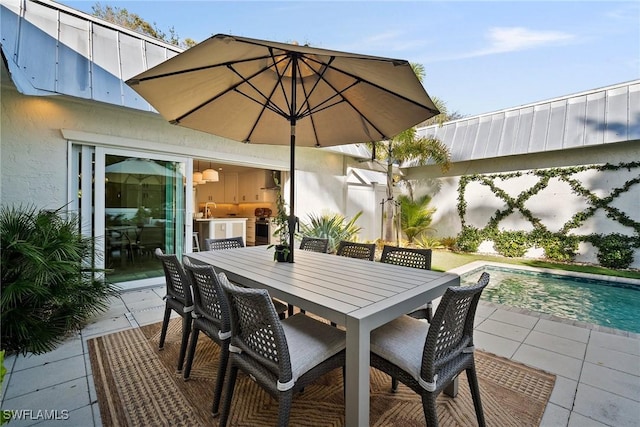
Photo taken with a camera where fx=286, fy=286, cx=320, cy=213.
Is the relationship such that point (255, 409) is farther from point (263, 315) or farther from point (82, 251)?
point (82, 251)

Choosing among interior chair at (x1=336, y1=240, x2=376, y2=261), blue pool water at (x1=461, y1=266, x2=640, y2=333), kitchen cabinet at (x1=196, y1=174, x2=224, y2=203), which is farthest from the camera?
kitchen cabinet at (x1=196, y1=174, x2=224, y2=203)

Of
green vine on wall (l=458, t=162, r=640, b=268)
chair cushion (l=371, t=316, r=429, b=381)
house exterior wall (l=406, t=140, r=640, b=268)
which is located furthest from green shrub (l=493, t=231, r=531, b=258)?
chair cushion (l=371, t=316, r=429, b=381)

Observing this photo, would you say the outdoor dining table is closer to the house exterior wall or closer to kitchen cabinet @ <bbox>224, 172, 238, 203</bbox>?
kitchen cabinet @ <bbox>224, 172, 238, 203</bbox>

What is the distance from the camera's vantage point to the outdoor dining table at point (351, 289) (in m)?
1.48

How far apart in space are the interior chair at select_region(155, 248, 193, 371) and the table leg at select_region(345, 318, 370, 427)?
5.00 feet

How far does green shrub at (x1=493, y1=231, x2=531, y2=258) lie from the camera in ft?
27.7

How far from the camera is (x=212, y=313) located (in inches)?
83.5

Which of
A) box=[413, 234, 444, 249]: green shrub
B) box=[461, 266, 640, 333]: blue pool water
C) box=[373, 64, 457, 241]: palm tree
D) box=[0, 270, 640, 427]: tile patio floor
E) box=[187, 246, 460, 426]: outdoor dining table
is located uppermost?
box=[373, 64, 457, 241]: palm tree

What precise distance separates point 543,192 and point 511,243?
1689 millimetres

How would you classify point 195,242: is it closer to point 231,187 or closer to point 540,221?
point 231,187

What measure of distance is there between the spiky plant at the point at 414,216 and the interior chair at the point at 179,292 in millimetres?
8638

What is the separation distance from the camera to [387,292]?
1.85m

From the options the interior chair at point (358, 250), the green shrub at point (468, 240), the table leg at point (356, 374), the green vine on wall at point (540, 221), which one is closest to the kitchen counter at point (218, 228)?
the interior chair at point (358, 250)

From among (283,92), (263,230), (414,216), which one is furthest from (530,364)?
(414,216)
